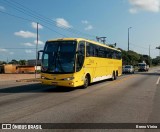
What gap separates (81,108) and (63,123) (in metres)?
2.82

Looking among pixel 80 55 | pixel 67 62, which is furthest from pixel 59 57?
pixel 80 55

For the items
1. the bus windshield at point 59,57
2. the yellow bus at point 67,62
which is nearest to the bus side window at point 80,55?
the yellow bus at point 67,62

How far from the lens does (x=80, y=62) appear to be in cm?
1870

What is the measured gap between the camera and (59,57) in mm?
18031

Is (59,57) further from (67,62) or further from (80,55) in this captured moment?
(80,55)

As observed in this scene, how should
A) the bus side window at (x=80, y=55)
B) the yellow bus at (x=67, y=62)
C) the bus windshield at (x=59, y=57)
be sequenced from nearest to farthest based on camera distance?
the yellow bus at (x=67, y=62) < the bus windshield at (x=59, y=57) < the bus side window at (x=80, y=55)

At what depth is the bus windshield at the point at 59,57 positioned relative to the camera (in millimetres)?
17859

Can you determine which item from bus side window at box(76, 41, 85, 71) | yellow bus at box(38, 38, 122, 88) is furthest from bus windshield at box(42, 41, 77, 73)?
bus side window at box(76, 41, 85, 71)

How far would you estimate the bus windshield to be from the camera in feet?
58.6

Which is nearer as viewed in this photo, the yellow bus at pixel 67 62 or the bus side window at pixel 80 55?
the yellow bus at pixel 67 62

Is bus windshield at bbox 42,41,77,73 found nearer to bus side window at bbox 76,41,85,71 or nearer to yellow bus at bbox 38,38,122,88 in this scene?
yellow bus at bbox 38,38,122,88

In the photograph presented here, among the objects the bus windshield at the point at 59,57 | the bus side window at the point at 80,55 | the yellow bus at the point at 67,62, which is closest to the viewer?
the yellow bus at the point at 67,62

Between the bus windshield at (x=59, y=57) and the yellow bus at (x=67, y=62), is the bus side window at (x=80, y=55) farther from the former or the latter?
the bus windshield at (x=59, y=57)

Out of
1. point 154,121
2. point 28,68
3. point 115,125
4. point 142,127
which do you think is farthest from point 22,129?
point 28,68
